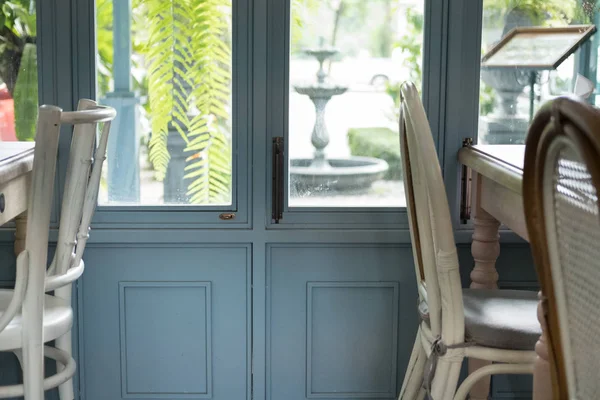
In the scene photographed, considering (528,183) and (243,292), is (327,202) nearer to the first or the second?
(243,292)

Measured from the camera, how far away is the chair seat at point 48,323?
1829mm

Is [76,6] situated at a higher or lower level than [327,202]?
higher

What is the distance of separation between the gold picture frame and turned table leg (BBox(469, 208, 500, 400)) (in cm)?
47

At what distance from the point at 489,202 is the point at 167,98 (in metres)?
0.94

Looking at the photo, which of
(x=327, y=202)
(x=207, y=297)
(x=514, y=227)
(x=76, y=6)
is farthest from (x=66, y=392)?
(x=514, y=227)

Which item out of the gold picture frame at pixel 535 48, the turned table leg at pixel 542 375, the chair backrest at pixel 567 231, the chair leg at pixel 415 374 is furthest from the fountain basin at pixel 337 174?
the chair backrest at pixel 567 231

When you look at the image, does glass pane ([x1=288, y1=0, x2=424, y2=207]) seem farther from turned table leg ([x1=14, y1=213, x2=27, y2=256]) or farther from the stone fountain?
turned table leg ([x1=14, y1=213, x2=27, y2=256])

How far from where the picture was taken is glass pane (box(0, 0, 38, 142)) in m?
2.42

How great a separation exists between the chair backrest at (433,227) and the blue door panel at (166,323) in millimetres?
786

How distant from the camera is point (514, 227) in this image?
6.29ft

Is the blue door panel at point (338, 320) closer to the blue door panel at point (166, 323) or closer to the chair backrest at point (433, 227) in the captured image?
the blue door panel at point (166, 323)

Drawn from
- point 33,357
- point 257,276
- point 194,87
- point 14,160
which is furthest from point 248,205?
point 33,357

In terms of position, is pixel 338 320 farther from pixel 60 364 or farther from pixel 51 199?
pixel 51 199

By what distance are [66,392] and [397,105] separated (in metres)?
1.19
